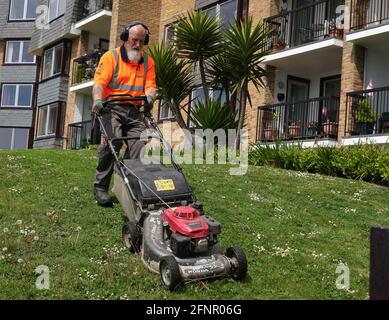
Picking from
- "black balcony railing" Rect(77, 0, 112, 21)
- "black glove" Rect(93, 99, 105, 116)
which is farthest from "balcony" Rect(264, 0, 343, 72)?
"black balcony railing" Rect(77, 0, 112, 21)

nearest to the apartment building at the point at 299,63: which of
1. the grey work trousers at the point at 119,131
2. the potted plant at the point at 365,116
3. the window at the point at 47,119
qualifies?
the potted plant at the point at 365,116

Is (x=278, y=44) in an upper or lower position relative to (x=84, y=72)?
lower

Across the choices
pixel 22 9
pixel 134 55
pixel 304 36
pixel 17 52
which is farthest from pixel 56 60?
pixel 134 55

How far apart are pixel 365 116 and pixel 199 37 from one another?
16.1ft

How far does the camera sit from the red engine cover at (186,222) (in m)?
5.72

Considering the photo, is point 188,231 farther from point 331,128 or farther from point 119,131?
point 331,128

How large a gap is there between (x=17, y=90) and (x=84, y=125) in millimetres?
11989

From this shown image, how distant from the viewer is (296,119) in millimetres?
19562

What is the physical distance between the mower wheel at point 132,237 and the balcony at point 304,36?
41.1 feet

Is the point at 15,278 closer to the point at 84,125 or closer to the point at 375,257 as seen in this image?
the point at 375,257

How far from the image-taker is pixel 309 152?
15.1 meters

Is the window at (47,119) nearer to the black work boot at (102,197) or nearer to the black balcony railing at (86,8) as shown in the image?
the black balcony railing at (86,8)

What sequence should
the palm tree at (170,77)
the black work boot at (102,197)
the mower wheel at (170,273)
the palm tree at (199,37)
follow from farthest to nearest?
the palm tree at (170,77), the palm tree at (199,37), the black work boot at (102,197), the mower wheel at (170,273)

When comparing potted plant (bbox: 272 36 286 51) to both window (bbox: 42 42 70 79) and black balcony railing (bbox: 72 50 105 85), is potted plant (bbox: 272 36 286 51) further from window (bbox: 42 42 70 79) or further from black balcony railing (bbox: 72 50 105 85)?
window (bbox: 42 42 70 79)
